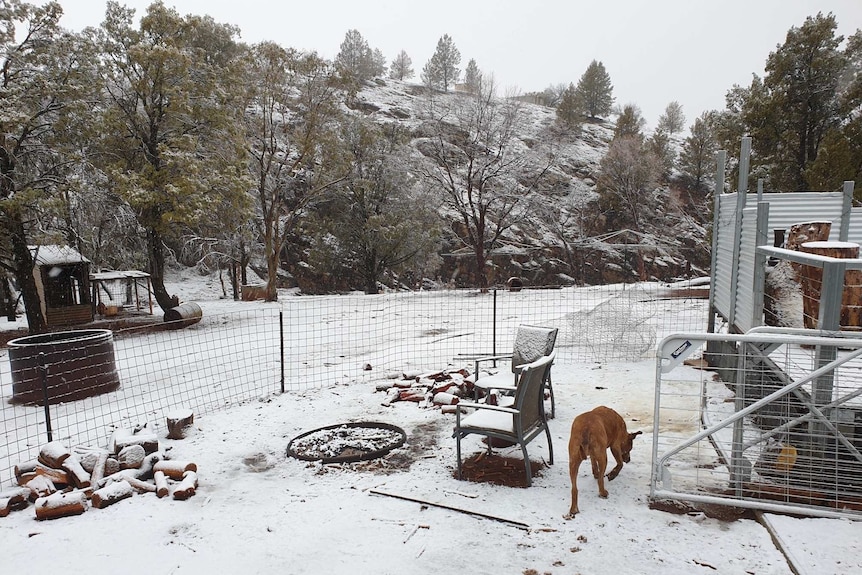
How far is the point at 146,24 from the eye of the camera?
14.1 meters

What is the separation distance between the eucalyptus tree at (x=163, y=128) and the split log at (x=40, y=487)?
387 inches

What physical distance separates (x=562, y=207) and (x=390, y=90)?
83.4 feet

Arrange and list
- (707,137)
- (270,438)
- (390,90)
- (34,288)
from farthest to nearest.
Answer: (390,90) < (707,137) < (34,288) < (270,438)

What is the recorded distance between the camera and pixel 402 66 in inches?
2692

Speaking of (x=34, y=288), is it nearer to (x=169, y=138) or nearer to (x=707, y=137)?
(x=169, y=138)

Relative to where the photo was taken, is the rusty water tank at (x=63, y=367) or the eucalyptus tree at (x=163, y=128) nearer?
the rusty water tank at (x=63, y=367)

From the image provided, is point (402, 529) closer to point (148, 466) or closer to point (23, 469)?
point (148, 466)

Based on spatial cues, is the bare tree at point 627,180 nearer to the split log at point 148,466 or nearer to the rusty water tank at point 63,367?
the rusty water tank at point 63,367

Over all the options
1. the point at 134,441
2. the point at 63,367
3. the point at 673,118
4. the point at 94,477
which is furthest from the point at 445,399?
the point at 673,118

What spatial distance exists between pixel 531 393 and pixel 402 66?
2793 inches

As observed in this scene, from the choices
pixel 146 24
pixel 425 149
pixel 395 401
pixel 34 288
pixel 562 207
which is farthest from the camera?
pixel 562 207

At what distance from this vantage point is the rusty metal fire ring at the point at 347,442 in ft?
15.4

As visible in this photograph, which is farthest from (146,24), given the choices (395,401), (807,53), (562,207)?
(562,207)

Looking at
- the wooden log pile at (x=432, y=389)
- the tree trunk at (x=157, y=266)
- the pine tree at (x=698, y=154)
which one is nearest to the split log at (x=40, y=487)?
the wooden log pile at (x=432, y=389)
